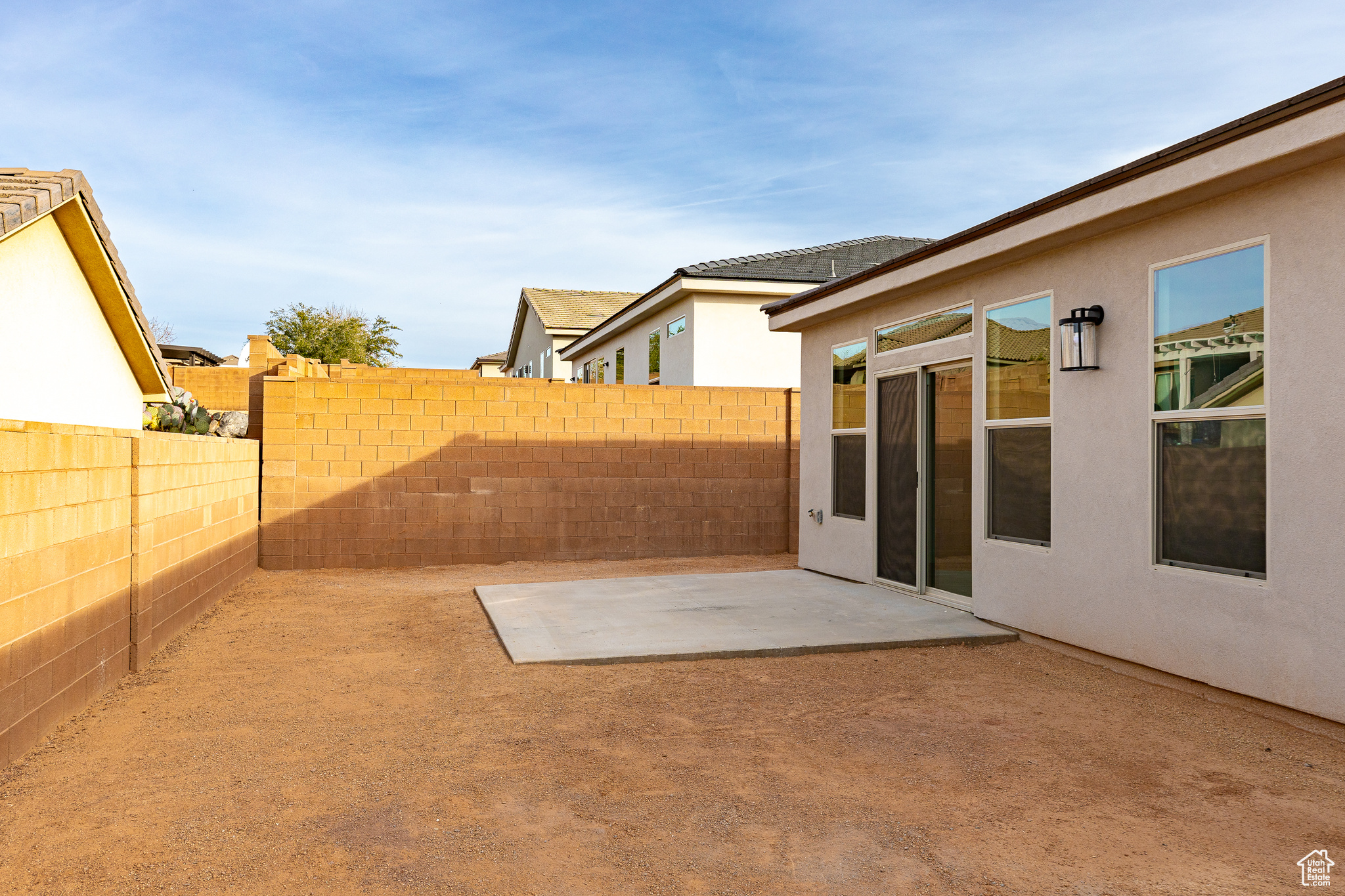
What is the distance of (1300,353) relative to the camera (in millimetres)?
4754

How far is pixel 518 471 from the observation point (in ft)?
39.8

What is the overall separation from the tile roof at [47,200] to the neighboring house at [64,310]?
0.01 m

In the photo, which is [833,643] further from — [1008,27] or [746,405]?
[1008,27]

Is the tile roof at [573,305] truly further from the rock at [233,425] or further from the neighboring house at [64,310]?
the neighboring house at [64,310]

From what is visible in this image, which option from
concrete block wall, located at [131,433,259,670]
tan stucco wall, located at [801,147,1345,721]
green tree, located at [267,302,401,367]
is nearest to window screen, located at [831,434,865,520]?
tan stucco wall, located at [801,147,1345,721]

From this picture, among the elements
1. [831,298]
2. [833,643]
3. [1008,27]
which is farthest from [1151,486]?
[1008,27]

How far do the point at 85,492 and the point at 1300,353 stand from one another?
6553 mm

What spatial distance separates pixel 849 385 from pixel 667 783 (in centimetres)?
626

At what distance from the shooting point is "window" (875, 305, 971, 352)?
25.3 ft

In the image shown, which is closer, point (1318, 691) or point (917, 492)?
point (1318, 691)

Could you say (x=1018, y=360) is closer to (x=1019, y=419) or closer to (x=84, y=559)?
(x=1019, y=419)

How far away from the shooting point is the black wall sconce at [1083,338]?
241 inches

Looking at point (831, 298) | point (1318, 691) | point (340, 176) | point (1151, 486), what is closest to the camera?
point (1318, 691)

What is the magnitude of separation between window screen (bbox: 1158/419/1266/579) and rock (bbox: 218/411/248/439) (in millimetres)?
15849
